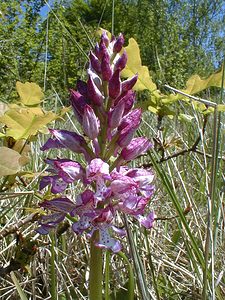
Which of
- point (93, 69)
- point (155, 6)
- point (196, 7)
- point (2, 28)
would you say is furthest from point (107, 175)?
point (196, 7)

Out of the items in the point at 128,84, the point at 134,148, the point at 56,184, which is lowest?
the point at 56,184

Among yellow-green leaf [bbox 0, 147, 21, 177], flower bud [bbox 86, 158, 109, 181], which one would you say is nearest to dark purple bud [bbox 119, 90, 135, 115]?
flower bud [bbox 86, 158, 109, 181]

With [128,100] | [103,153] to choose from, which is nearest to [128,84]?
[128,100]

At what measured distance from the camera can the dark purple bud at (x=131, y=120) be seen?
0.86 m

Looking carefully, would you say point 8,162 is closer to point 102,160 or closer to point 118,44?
point 102,160

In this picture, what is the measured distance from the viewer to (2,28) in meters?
8.23

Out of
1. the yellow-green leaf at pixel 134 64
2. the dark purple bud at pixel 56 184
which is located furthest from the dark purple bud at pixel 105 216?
the yellow-green leaf at pixel 134 64

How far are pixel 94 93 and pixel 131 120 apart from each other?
3.2 inches

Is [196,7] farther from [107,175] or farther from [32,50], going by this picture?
[107,175]

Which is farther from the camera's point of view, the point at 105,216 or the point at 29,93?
the point at 29,93

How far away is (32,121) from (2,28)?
305 inches

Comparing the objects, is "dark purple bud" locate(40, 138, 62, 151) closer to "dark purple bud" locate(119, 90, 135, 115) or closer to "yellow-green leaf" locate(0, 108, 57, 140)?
"yellow-green leaf" locate(0, 108, 57, 140)

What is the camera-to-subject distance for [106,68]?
2.84 ft

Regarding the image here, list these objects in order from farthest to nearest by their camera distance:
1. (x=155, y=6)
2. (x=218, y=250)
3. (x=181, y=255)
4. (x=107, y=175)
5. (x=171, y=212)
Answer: (x=155, y=6), (x=171, y=212), (x=181, y=255), (x=218, y=250), (x=107, y=175)
